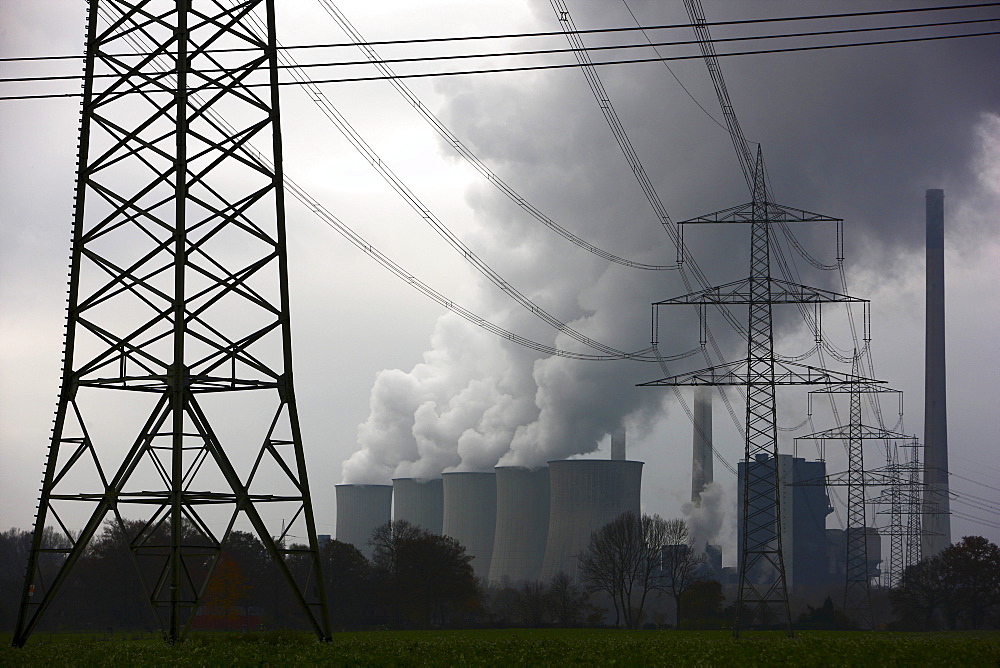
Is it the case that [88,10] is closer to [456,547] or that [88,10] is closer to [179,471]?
[179,471]

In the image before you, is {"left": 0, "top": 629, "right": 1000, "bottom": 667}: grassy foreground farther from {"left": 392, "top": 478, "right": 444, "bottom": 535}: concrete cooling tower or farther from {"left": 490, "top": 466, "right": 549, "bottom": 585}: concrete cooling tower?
{"left": 392, "top": 478, "right": 444, "bottom": 535}: concrete cooling tower

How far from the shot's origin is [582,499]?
8394 cm

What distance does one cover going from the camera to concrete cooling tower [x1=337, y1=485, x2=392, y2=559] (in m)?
107

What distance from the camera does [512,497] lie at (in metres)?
86.8

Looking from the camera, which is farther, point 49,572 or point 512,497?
point 512,497

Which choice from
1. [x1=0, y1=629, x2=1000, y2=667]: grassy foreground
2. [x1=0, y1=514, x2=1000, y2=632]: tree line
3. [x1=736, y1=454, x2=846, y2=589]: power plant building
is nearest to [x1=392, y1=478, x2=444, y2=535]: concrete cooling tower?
[x1=0, y1=514, x2=1000, y2=632]: tree line

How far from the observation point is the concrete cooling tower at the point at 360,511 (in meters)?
107

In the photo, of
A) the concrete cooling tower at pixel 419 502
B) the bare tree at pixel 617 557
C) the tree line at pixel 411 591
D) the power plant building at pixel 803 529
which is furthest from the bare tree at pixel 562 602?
the power plant building at pixel 803 529

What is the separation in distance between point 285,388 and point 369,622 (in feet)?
190

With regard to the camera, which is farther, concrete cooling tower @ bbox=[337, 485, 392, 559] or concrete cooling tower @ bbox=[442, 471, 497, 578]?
concrete cooling tower @ bbox=[337, 485, 392, 559]

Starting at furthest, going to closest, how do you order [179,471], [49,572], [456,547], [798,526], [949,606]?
[798,526]
[456,547]
[949,606]
[49,572]
[179,471]

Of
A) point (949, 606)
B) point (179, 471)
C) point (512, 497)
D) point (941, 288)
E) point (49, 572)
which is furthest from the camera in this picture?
point (941, 288)

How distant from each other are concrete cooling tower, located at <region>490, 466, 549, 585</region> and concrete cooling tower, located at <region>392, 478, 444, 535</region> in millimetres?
14363

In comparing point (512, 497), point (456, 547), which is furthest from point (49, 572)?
point (512, 497)
